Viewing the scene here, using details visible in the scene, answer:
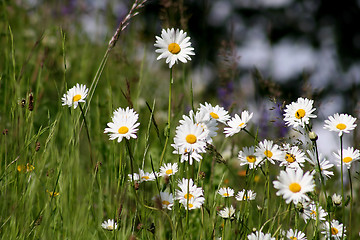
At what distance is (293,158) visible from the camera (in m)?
1.06

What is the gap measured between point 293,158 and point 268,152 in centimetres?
A: 7

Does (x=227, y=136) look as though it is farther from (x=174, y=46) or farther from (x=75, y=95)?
(x=75, y=95)

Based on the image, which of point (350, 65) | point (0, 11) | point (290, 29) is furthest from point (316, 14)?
point (0, 11)

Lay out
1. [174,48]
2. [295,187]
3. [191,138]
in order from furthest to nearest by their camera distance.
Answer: [174,48] → [191,138] → [295,187]

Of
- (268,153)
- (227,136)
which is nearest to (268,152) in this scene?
(268,153)

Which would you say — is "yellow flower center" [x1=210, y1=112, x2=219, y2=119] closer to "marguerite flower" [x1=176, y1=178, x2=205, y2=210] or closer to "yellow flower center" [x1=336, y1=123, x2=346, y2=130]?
"marguerite flower" [x1=176, y1=178, x2=205, y2=210]

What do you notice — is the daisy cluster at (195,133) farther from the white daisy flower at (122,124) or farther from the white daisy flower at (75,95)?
the white daisy flower at (75,95)

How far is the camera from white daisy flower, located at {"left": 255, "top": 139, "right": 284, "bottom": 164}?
3.43 ft

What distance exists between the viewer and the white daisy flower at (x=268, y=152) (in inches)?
41.2

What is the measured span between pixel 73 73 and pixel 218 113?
1994mm

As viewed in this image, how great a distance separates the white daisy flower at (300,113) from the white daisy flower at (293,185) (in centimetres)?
22

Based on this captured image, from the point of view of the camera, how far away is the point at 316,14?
10.9 meters

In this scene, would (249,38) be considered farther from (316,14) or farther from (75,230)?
(75,230)

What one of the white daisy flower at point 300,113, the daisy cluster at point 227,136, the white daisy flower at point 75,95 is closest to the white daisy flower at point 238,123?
the daisy cluster at point 227,136
